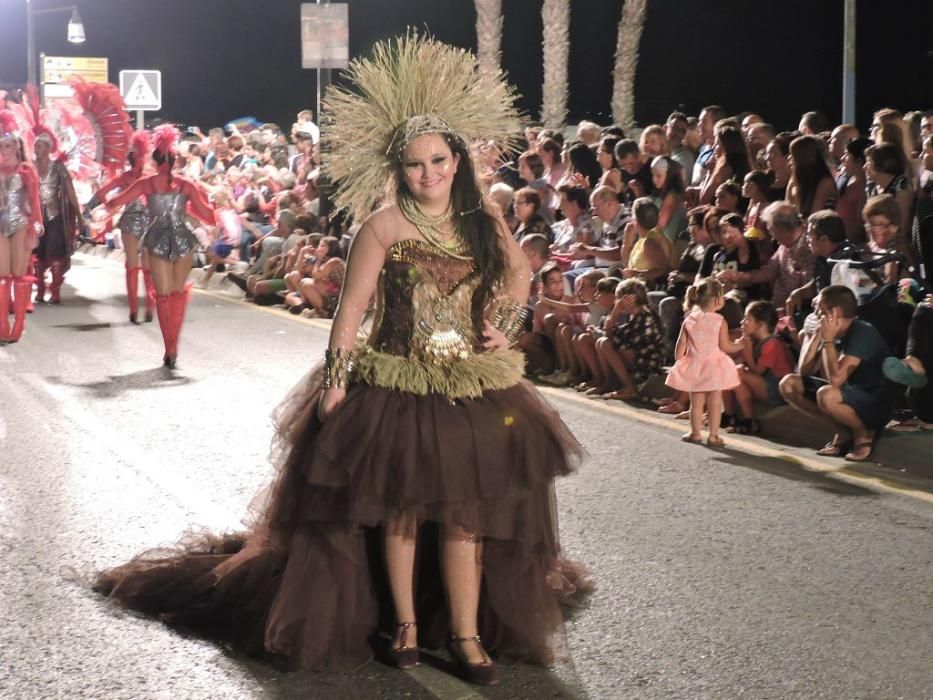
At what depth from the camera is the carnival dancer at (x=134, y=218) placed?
14023mm

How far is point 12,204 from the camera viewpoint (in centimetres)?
1370

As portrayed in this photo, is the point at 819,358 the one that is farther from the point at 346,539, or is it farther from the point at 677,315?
the point at 346,539

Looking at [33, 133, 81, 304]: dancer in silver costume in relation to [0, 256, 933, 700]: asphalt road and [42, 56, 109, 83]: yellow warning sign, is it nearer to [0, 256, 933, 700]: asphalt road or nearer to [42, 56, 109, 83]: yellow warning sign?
[0, 256, 933, 700]: asphalt road

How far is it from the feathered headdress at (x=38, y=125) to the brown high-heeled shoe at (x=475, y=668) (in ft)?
44.0

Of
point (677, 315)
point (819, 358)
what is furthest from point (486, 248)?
point (677, 315)

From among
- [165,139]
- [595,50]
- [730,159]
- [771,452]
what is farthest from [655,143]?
[595,50]

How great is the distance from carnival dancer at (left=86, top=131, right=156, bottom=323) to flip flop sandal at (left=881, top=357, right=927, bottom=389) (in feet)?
22.6

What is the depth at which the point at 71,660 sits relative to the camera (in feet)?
16.9

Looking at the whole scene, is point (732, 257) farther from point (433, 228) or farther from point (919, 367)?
point (433, 228)

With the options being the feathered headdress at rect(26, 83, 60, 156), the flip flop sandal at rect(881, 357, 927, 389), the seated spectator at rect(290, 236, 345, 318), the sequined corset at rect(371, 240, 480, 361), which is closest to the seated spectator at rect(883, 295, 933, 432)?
the flip flop sandal at rect(881, 357, 927, 389)

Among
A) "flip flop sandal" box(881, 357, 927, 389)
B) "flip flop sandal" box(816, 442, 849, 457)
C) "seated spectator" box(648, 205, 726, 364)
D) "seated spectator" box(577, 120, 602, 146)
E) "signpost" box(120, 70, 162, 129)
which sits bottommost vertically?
"flip flop sandal" box(816, 442, 849, 457)

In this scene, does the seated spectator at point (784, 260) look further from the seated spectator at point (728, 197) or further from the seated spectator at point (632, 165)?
the seated spectator at point (632, 165)

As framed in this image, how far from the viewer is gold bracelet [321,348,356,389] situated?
501 cm

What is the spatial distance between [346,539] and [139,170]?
32.0ft
